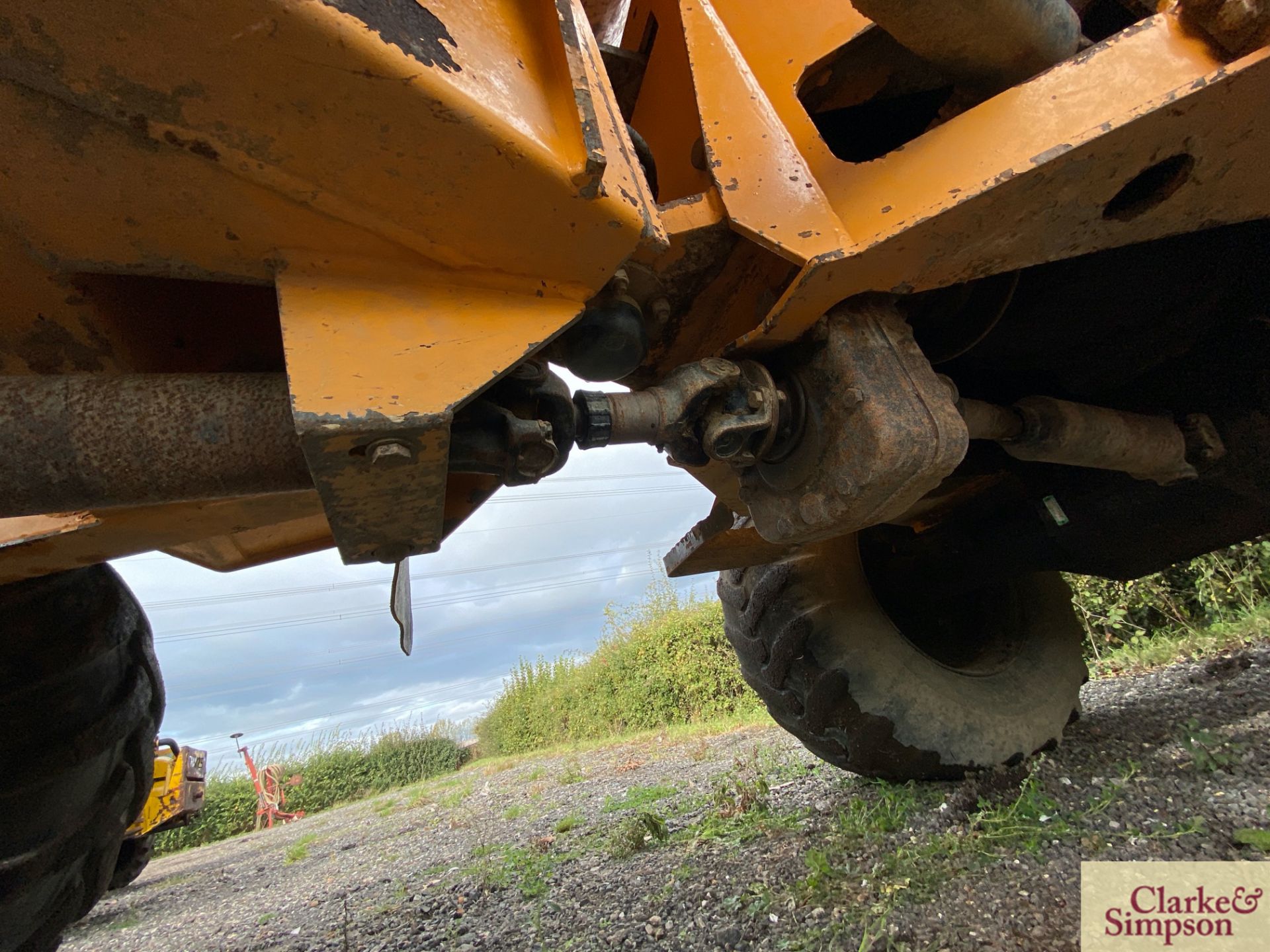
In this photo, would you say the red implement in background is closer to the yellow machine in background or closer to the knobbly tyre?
the yellow machine in background

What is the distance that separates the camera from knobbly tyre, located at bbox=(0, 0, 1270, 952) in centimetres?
69

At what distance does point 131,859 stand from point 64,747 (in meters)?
4.91

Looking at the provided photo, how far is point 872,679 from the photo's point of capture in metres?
1.83

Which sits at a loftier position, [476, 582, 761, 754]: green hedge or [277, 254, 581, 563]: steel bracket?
[277, 254, 581, 563]: steel bracket

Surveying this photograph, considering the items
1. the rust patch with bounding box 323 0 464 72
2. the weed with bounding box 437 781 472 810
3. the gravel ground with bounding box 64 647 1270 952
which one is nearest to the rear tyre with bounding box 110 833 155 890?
the gravel ground with bounding box 64 647 1270 952

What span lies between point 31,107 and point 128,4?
16 cm

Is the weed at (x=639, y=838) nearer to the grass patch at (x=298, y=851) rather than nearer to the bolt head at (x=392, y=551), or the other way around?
the bolt head at (x=392, y=551)

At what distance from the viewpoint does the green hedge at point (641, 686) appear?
9000 mm

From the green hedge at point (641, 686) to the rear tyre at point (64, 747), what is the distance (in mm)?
7222

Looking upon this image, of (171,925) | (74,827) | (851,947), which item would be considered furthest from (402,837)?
(851,947)

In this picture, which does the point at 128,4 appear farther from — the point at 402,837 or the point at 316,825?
the point at 316,825

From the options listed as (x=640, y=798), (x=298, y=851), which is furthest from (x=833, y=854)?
(x=298, y=851)

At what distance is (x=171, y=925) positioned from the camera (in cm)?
353

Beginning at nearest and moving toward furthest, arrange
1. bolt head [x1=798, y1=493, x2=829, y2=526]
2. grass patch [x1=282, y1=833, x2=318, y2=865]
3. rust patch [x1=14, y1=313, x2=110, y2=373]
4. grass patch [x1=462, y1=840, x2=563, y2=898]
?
rust patch [x1=14, y1=313, x2=110, y2=373]
bolt head [x1=798, y1=493, x2=829, y2=526]
grass patch [x1=462, y1=840, x2=563, y2=898]
grass patch [x1=282, y1=833, x2=318, y2=865]
